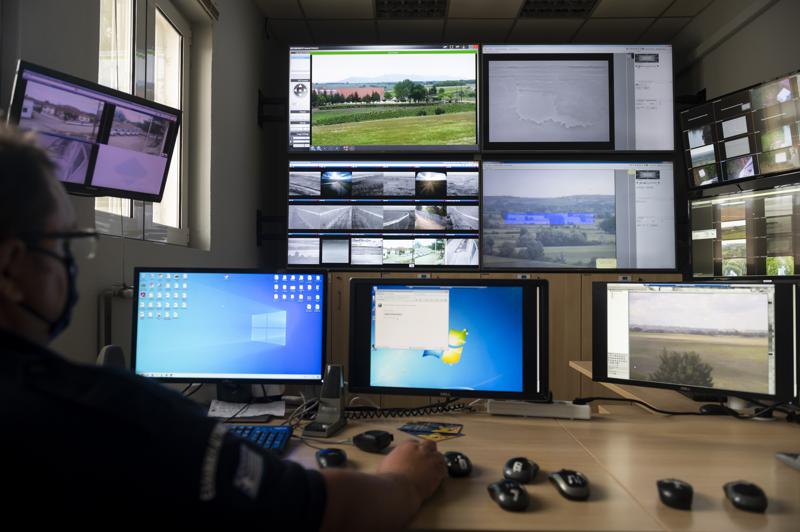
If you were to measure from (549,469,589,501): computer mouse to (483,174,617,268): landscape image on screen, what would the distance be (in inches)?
85.7

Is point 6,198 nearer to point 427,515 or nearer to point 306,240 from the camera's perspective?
point 427,515

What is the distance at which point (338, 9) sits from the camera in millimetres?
3332

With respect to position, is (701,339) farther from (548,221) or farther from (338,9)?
(338,9)

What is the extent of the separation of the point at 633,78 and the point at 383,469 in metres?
3.05

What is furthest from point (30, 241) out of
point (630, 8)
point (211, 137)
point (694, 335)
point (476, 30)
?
point (630, 8)

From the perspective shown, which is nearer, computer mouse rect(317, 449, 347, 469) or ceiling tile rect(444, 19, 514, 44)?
computer mouse rect(317, 449, 347, 469)

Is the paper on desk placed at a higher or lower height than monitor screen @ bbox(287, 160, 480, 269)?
lower

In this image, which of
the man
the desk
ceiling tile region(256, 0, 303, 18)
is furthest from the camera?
ceiling tile region(256, 0, 303, 18)

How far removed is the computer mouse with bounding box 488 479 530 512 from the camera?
843 mm

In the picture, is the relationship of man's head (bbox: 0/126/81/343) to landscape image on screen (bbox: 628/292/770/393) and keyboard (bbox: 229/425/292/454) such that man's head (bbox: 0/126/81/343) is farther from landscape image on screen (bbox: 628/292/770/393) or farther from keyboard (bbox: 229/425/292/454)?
landscape image on screen (bbox: 628/292/770/393)

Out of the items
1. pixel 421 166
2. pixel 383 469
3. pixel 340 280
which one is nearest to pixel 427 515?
pixel 383 469

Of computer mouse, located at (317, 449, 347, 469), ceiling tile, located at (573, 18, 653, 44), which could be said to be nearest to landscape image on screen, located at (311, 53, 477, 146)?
ceiling tile, located at (573, 18, 653, 44)

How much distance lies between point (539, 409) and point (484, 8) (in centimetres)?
290

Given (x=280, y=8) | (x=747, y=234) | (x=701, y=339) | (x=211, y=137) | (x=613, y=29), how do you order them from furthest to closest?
(x=613, y=29) < (x=280, y=8) < (x=211, y=137) < (x=747, y=234) < (x=701, y=339)
